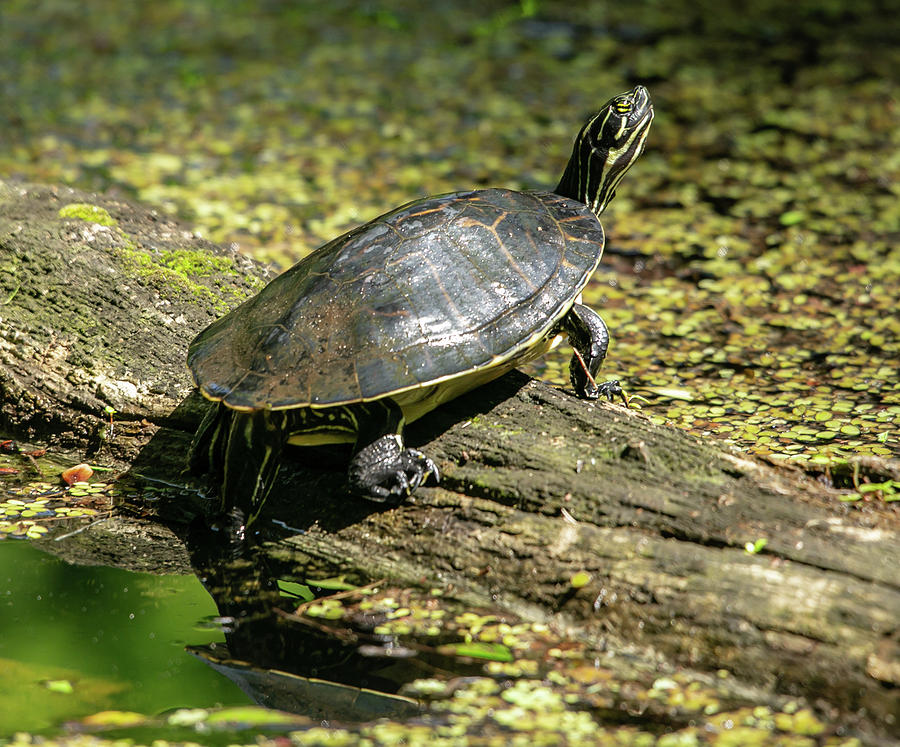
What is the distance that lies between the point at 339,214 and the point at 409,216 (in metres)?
3.16

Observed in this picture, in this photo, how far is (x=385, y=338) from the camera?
10.6ft

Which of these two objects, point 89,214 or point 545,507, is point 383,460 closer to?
point 545,507

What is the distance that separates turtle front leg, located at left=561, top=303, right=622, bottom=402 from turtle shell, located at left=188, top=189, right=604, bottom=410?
0.23 m

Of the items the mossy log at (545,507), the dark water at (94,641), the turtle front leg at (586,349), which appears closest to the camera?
the mossy log at (545,507)

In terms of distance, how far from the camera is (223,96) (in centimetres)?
879

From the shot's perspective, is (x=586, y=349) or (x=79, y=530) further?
(x=586, y=349)

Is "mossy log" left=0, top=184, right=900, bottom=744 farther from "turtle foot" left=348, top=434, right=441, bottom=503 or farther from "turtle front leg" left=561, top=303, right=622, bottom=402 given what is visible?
"turtle front leg" left=561, top=303, right=622, bottom=402

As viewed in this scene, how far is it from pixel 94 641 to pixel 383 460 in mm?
1116

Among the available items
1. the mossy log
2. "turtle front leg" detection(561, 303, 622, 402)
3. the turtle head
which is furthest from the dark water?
the turtle head

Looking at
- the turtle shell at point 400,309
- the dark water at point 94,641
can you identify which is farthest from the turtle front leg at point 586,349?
the dark water at point 94,641

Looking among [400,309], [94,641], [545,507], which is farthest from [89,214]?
[545,507]

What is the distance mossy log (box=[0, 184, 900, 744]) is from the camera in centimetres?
268

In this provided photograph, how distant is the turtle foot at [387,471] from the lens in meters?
3.21

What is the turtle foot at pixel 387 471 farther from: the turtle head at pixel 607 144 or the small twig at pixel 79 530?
the turtle head at pixel 607 144
